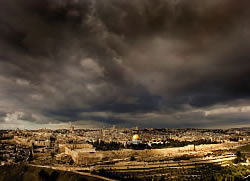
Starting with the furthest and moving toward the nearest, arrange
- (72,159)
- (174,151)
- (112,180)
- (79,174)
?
1. (174,151)
2. (72,159)
3. (79,174)
4. (112,180)

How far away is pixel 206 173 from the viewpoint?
144ft

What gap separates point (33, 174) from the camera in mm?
46031

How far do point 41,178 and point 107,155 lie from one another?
1880 centimetres

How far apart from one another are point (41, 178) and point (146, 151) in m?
31.5

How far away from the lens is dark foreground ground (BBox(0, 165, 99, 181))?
1618 inches

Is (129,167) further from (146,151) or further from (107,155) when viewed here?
(146,151)

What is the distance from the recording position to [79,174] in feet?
137

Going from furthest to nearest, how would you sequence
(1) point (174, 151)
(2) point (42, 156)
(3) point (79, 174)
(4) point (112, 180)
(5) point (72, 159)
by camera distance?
(1) point (174, 151), (2) point (42, 156), (5) point (72, 159), (3) point (79, 174), (4) point (112, 180)

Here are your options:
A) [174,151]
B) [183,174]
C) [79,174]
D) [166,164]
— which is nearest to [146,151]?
[174,151]

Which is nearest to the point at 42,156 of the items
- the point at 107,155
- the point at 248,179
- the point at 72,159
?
the point at 72,159

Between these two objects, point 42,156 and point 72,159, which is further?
point 42,156

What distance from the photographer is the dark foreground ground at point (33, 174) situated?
4109 centimetres

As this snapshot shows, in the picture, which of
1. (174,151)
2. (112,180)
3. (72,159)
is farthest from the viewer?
(174,151)

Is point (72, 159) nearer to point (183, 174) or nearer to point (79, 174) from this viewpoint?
point (79, 174)
